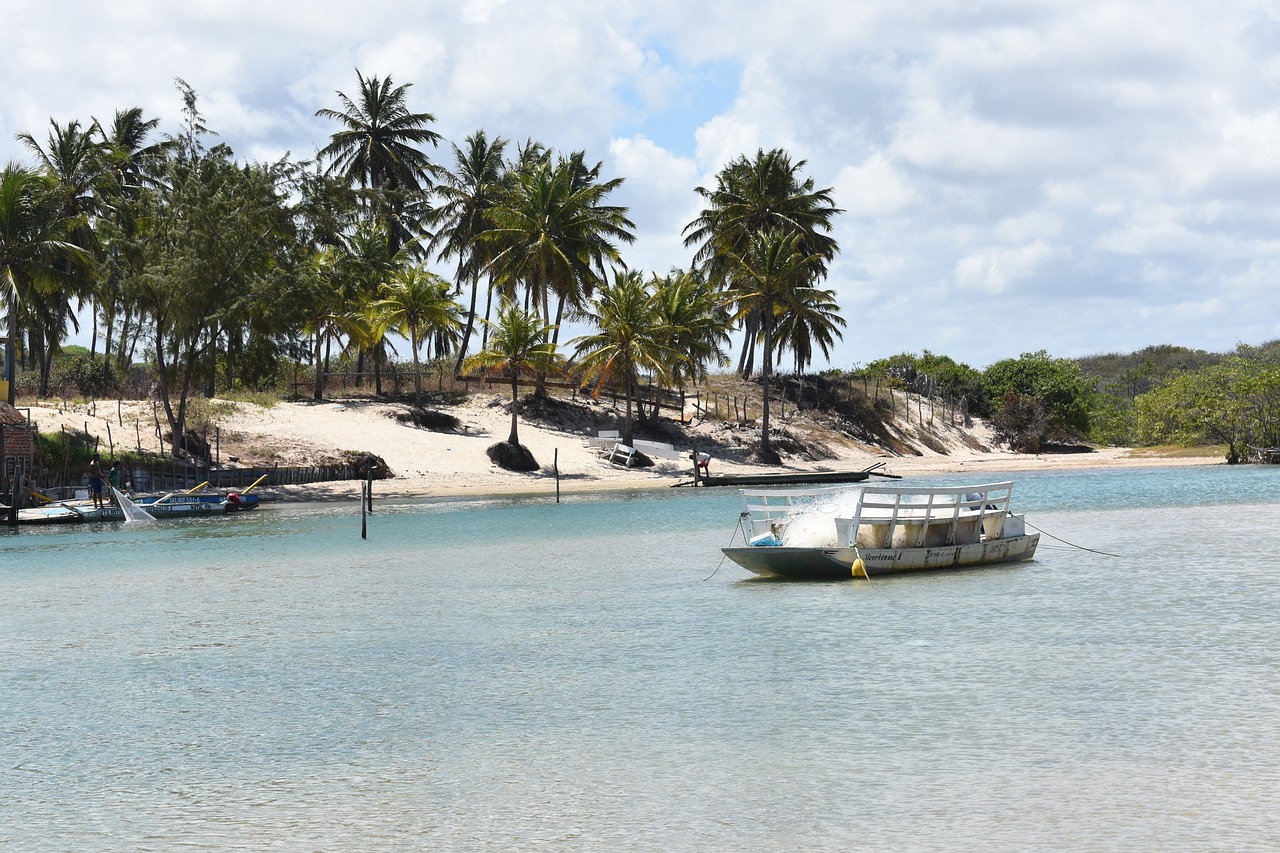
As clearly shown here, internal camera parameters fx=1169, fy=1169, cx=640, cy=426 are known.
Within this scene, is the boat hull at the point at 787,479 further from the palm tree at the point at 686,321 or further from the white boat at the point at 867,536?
the white boat at the point at 867,536

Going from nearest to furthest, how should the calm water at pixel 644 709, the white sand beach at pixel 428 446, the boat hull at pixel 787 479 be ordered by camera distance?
the calm water at pixel 644 709 < the white sand beach at pixel 428 446 < the boat hull at pixel 787 479

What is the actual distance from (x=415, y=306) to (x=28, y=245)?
69.4ft

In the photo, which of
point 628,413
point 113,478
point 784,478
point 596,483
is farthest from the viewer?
point 628,413

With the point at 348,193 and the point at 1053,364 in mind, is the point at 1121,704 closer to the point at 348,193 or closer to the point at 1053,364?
the point at 348,193

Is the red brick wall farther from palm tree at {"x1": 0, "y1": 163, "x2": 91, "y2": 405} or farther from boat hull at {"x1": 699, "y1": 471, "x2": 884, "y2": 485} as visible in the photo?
boat hull at {"x1": 699, "y1": 471, "x2": 884, "y2": 485}

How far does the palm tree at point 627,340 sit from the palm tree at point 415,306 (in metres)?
7.71

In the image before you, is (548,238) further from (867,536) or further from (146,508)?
(867,536)

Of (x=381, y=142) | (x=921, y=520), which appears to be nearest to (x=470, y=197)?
(x=381, y=142)

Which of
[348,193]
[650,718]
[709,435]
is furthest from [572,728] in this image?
[709,435]

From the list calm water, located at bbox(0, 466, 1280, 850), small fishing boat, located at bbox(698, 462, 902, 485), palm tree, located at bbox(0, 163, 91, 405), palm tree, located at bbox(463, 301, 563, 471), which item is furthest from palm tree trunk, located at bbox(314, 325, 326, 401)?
calm water, located at bbox(0, 466, 1280, 850)

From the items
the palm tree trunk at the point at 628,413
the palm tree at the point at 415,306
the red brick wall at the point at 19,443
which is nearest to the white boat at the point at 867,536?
the red brick wall at the point at 19,443

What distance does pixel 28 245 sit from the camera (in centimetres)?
4619

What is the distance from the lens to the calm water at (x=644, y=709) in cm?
941

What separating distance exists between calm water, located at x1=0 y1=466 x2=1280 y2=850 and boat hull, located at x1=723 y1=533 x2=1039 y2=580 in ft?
2.02
